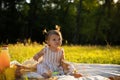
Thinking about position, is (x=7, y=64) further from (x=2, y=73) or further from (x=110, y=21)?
(x=110, y=21)

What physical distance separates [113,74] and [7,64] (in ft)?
5.20

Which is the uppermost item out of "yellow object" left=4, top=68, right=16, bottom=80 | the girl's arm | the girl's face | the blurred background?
the girl's face

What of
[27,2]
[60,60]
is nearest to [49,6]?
[27,2]

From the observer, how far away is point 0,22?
31.5m

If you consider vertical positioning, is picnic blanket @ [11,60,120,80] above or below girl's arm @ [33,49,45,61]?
below

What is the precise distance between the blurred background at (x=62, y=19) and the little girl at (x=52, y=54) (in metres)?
24.6

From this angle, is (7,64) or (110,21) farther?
(110,21)

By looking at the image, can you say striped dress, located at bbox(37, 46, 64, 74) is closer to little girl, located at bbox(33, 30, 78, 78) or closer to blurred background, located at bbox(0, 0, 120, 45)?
little girl, located at bbox(33, 30, 78, 78)

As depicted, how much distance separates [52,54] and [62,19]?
32594 millimetres

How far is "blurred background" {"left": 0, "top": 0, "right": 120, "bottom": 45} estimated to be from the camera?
32531 millimetres

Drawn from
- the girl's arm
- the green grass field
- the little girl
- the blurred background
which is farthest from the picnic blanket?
the blurred background

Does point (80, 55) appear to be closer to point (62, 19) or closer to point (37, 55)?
point (37, 55)

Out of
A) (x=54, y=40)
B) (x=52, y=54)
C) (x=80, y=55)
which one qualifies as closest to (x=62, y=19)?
(x=80, y=55)

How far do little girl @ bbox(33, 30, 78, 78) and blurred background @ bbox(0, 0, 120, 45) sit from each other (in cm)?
2464
